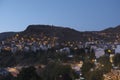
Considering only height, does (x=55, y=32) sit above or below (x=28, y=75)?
above

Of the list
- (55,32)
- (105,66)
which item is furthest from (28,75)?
(55,32)

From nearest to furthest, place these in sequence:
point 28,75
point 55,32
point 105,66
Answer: point 28,75 → point 105,66 → point 55,32

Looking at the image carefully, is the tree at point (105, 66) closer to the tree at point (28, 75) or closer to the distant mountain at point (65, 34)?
the tree at point (28, 75)

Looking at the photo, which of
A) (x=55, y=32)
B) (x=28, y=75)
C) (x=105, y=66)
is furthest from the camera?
(x=55, y=32)

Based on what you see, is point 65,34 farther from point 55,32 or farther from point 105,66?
point 105,66

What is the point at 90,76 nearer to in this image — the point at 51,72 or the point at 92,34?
the point at 51,72

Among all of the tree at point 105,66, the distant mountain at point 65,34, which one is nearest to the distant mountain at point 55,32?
the distant mountain at point 65,34

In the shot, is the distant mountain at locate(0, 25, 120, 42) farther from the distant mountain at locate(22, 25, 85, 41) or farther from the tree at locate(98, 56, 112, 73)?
the tree at locate(98, 56, 112, 73)

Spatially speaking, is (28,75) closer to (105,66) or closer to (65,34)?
(105,66)

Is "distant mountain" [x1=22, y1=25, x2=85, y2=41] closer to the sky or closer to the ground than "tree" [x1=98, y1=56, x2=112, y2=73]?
closer to the sky

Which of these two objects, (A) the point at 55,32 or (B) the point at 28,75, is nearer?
(B) the point at 28,75

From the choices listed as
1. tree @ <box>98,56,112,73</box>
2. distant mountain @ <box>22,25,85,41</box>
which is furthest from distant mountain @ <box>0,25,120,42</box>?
tree @ <box>98,56,112,73</box>

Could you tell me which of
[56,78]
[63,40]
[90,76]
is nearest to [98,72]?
[90,76]
